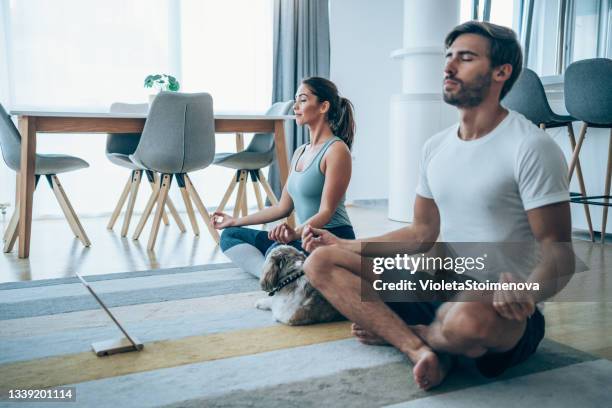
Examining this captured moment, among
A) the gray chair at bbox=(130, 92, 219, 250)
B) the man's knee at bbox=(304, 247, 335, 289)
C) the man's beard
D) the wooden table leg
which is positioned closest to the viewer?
the man's beard

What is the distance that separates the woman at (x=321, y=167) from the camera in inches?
77.2

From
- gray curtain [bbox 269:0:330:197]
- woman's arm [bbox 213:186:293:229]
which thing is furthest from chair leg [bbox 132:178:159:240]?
gray curtain [bbox 269:0:330:197]

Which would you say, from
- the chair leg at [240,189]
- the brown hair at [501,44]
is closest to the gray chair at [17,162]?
the chair leg at [240,189]

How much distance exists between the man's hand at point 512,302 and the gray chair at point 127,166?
267 cm

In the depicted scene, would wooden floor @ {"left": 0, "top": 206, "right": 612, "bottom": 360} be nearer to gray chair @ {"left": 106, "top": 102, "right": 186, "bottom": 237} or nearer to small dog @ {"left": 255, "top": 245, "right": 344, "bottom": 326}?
gray chair @ {"left": 106, "top": 102, "right": 186, "bottom": 237}

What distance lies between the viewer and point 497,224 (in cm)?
130

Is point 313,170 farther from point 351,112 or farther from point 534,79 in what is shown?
point 534,79

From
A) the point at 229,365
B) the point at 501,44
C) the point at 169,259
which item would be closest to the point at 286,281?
the point at 229,365

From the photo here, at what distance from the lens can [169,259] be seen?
288 centimetres

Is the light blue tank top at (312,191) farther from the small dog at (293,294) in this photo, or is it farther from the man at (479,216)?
the man at (479,216)

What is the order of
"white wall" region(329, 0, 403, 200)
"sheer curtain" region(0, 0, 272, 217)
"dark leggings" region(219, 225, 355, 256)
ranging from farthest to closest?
1. "white wall" region(329, 0, 403, 200)
2. "sheer curtain" region(0, 0, 272, 217)
3. "dark leggings" region(219, 225, 355, 256)

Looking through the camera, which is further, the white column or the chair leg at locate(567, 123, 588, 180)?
the white column

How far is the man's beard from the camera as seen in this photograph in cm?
133

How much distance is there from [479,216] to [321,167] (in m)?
0.81
